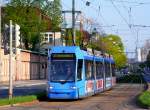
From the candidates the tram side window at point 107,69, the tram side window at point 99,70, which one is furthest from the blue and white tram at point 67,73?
the tram side window at point 107,69

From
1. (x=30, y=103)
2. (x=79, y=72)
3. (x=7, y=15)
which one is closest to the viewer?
(x=30, y=103)

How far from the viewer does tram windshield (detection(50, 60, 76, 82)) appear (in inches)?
1225

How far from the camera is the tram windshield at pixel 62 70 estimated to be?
31123 mm

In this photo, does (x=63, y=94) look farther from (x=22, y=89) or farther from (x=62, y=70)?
(x=22, y=89)

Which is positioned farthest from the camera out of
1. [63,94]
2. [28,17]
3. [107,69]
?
[28,17]

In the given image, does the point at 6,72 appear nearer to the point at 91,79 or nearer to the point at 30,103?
the point at 91,79

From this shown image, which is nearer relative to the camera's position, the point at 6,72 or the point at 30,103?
the point at 30,103

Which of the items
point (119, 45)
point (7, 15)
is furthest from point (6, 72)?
point (119, 45)

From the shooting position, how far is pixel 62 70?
31.3m

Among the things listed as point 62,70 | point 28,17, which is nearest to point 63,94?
point 62,70

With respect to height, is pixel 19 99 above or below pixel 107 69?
below

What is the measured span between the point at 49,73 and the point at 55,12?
76.1 m

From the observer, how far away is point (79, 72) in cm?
3172

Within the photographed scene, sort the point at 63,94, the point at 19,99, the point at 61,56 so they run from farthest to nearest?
the point at 61,56 → the point at 63,94 → the point at 19,99
